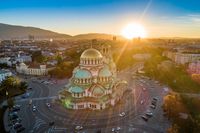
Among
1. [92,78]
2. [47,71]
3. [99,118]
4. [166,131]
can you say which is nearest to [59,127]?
[99,118]

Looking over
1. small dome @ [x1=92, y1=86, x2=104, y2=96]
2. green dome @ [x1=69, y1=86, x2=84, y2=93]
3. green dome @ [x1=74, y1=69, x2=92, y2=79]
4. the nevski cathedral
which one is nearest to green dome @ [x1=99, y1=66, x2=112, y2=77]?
the nevski cathedral

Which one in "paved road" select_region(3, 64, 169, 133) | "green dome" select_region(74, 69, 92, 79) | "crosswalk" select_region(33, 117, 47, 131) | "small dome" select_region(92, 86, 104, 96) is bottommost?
"crosswalk" select_region(33, 117, 47, 131)

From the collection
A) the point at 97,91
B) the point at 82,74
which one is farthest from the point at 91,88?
the point at 82,74

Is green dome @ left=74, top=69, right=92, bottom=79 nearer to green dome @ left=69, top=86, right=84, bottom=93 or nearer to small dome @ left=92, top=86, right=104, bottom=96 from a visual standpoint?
green dome @ left=69, top=86, right=84, bottom=93

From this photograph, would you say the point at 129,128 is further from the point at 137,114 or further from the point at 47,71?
the point at 47,71

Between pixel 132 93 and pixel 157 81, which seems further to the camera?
pixel 157 81

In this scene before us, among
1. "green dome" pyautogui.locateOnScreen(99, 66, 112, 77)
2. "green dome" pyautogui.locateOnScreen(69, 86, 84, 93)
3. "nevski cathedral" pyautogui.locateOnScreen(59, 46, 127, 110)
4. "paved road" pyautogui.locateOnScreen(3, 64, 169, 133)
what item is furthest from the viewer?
"green dome" pyautogui.locateOnScreen(99, 66, 112, 77)

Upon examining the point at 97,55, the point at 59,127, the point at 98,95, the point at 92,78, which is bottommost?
the point at 59,127

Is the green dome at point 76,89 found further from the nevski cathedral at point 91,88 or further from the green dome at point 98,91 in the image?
the green dome at point 98,91

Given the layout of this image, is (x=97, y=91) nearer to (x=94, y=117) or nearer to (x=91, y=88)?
(x=91, y=88)
